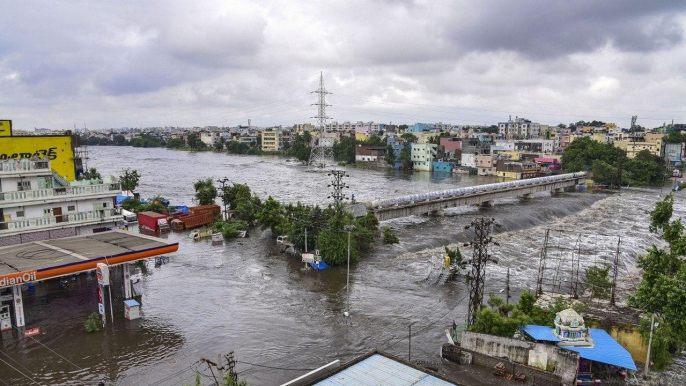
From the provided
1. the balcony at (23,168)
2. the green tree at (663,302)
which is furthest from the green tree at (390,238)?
the balcony at (23,168)

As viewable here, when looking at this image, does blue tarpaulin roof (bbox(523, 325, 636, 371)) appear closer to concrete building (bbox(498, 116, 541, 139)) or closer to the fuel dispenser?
the fuel dispenser

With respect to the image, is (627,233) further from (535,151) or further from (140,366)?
(535,151)

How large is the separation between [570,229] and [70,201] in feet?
139

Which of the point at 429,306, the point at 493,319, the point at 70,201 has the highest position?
the point at 70,201

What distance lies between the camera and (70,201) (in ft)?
92.5

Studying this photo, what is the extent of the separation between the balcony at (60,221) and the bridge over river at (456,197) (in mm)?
21415

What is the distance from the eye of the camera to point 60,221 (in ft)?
91.5

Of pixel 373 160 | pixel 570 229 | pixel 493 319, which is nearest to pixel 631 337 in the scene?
pixel 493 319

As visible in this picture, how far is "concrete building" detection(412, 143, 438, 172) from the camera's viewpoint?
331 ft

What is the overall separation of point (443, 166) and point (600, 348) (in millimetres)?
83185

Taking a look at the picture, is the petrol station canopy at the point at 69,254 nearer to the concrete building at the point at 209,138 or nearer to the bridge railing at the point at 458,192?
the bridge railing at the point at 458,192

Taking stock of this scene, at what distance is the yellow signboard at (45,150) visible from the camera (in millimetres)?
30656

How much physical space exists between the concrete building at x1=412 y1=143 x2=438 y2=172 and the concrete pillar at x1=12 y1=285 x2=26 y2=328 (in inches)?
3391

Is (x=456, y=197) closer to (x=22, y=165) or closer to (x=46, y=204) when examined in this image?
(x=46, y=204)
